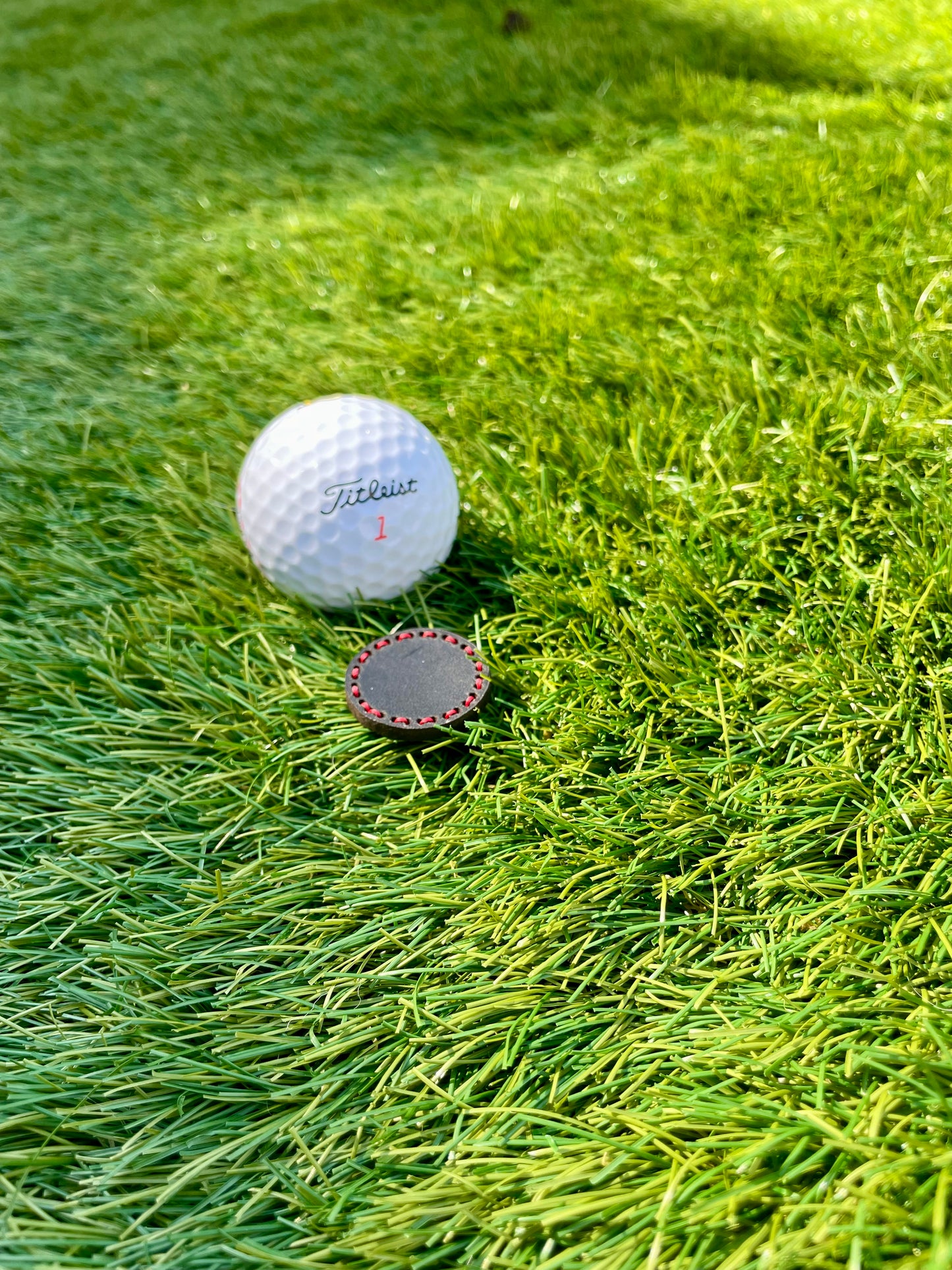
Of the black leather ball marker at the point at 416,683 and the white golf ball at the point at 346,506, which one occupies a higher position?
the white golf ball at the point at 346,506

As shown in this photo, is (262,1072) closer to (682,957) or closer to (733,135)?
(682,957)

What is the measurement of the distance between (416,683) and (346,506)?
0.49 m

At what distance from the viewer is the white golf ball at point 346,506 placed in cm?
236

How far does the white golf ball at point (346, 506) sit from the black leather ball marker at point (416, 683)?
0.66 feet

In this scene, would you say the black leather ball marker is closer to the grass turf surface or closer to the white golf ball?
the grass turf surface

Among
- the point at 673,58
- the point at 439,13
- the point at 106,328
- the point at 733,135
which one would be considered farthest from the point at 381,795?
the point at 439,13

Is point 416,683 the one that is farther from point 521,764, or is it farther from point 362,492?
point 362,492

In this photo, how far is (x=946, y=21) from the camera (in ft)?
17.4

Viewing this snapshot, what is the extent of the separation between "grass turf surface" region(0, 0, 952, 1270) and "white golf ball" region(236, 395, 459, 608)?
0.10 metres

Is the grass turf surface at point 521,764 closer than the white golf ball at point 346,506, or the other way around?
the grass turf surface at point 521,764

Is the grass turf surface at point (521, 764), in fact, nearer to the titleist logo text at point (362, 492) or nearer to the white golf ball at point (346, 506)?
the white golf ball at point (346, 506)

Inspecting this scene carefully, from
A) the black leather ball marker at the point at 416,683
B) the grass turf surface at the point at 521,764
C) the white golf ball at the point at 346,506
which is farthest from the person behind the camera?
the white golf ball at the point at 346,506

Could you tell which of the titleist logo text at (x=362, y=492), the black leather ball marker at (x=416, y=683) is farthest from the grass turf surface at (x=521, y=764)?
the titleist logo text at (x=362, y=492)

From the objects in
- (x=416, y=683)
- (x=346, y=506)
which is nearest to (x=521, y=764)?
(x=416, y=683)
